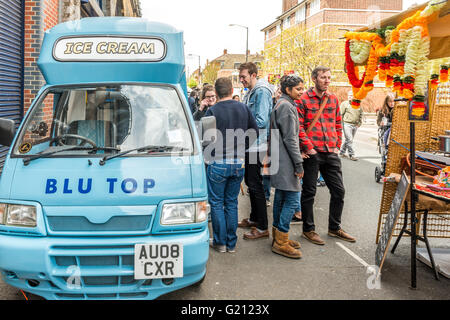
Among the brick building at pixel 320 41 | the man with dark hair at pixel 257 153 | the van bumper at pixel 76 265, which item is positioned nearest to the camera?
the van bumper at pixel 76 265

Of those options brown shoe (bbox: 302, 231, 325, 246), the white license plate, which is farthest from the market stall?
the white license plate

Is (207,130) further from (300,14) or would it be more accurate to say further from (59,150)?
(300,14)

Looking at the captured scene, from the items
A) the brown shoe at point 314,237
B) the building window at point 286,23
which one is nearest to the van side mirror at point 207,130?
the brown shoe at point 314,237

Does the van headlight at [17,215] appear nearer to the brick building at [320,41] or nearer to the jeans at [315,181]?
the jeans at [315,181]

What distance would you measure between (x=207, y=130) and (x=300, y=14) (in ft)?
165

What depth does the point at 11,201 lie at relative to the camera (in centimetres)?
296

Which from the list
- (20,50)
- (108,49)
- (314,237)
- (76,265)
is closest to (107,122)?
(108,49)

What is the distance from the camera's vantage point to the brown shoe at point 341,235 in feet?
16.9

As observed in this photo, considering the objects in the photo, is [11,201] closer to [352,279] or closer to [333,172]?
[352,279]

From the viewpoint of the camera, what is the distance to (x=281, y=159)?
4.65 m

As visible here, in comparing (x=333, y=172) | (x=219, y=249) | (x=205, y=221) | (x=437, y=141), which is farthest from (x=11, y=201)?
(x=437, y=141)

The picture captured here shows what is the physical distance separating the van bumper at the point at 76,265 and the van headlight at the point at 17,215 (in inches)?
4.2

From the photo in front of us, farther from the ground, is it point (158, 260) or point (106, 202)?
point (106, 202)

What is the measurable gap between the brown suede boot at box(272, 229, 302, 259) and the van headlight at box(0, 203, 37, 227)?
9.02 ft
